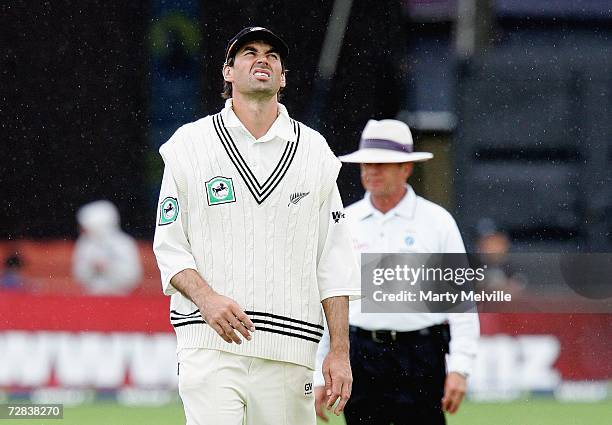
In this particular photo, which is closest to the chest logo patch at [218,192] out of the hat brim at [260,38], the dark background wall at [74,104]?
the hat brim at [260,38]

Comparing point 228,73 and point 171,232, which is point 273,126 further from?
point 171,232

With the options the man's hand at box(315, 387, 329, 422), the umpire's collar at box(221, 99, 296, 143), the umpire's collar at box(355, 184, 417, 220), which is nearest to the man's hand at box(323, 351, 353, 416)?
the umpire's collar at box(221, 99, 296, 143)

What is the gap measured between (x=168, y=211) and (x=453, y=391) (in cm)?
173

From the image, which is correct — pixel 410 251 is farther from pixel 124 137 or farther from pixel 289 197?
pixel 124 137

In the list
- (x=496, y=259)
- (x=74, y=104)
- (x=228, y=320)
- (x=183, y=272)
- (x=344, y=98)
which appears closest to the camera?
(x=228, y=320)

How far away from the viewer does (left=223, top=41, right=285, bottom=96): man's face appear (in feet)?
12.7

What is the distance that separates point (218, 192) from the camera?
12.6 feet

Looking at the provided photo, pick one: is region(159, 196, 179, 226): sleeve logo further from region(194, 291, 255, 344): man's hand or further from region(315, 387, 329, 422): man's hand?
region(315, 387, 329, 422): man's hand

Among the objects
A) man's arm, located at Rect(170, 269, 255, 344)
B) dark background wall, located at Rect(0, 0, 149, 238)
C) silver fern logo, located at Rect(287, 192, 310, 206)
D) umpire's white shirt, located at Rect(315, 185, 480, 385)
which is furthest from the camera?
dark background wall, located at Rect(0, 0, 149, 238)

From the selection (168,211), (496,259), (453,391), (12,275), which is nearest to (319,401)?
(453,391)

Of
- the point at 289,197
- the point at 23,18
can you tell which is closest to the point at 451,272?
the point at 289,197

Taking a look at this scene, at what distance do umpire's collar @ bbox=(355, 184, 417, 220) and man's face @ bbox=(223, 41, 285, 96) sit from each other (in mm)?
1527

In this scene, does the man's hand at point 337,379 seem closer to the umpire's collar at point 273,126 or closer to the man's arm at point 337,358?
the man's arm at point 337,358

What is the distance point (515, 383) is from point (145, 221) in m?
3.41
